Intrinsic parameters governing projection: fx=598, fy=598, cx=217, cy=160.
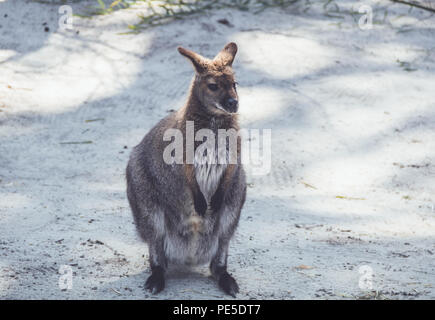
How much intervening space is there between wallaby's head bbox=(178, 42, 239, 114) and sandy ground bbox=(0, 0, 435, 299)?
91cm

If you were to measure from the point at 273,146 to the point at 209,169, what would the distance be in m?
2.30

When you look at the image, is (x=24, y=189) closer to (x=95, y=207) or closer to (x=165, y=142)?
(x=95, y=207)

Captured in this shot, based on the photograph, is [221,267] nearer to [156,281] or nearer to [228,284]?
[228,284]

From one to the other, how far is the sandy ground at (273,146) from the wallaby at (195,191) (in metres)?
0.14

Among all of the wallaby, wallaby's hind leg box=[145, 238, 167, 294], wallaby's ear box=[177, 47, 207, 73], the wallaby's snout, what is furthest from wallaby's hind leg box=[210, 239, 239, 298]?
wallaby's ear box=[177, 47, 207, 73]

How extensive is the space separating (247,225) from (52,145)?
2224 millimetres

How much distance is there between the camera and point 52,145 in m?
5.22

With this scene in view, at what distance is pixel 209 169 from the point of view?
2.92m

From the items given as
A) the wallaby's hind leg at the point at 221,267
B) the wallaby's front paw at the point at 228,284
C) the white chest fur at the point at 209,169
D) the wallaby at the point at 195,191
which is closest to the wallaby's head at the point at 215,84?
the wallaby at the point at 195,191

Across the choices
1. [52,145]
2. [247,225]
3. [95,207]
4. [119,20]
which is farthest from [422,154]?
[119,20]

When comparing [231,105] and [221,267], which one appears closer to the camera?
[231,105]

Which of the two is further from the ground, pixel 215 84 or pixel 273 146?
pixel 215 84

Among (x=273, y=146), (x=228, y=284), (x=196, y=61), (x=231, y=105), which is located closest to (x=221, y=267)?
(x=228, y=284)

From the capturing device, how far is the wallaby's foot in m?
2.88
